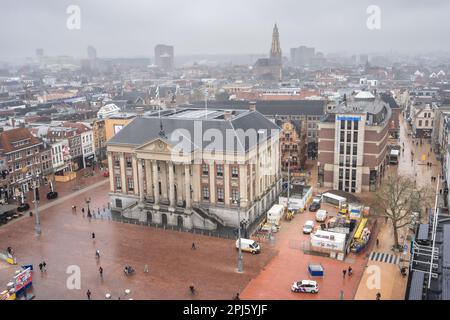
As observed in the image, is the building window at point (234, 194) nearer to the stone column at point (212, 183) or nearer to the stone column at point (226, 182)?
the stone column at point (226, 182)

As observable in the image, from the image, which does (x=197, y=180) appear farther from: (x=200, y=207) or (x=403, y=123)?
(x=403, y=123)

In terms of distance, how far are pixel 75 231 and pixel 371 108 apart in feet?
208

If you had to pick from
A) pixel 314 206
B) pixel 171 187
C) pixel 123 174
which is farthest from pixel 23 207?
pixel 314 206

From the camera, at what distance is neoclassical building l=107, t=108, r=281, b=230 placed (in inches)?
2876

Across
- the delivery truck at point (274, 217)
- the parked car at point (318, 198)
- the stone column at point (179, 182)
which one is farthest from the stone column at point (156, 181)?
the parked car at point (318, 198)

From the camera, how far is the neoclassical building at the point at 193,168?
240 ft

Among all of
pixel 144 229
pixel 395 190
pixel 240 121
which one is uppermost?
pixel 240 121

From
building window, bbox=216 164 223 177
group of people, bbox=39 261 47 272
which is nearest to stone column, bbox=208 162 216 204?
building window, bbox=216 164 223 177

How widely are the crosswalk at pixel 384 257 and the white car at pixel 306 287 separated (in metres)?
13.0

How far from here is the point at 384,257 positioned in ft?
200

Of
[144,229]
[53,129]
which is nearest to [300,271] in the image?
[144,229]

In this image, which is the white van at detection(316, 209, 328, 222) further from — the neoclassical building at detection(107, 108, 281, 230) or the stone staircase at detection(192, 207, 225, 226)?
the stone staircase at detection(192, 207, 225, 226)

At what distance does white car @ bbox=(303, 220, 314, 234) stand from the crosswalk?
35.1ft

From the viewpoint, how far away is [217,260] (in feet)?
202
